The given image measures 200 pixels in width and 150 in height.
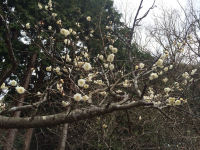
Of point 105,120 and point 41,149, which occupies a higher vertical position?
point 105,120

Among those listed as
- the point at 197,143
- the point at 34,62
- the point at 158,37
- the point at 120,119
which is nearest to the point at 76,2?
the point at 34,62

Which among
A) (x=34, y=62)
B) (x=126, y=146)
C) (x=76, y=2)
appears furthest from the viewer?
(x=76, y=2)

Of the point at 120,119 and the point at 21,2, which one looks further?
the point at 21,2

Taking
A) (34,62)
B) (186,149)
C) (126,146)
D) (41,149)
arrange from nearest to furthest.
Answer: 1. (186,149)
2. (126,146)
3. (34,62)
4. (41,149)

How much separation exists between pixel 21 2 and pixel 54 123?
642 cm

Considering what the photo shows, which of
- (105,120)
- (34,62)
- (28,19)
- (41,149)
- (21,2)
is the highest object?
(21,2)

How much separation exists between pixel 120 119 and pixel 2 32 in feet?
16.4

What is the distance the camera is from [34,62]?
22.1 feet

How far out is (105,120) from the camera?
4930mm

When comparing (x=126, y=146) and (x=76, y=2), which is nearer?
(x=126, y=146)

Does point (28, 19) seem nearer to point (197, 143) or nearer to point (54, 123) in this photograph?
point (54, 123)

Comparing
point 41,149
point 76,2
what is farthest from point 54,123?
point 41,149

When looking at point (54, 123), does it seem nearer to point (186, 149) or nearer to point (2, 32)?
point (186, 149)

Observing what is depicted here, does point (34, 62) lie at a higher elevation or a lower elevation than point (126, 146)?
higher
